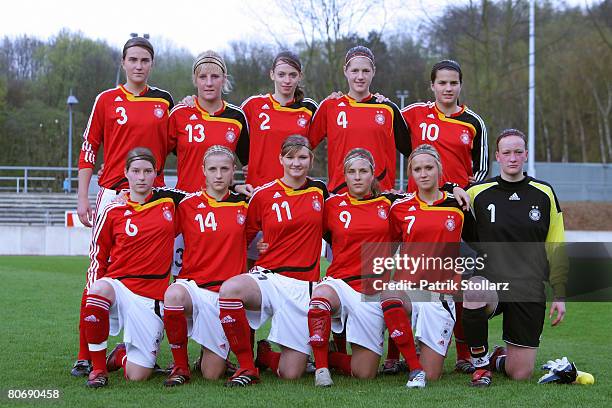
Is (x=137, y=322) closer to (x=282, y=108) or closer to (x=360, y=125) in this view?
(x=282, y=108)

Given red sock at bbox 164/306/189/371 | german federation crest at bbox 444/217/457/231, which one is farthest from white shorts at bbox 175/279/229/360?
german federation crest at bbox 444/217/457/231

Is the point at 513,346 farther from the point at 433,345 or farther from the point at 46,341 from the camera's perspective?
the point at 46,341

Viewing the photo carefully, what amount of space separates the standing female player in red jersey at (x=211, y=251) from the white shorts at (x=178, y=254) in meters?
0.19

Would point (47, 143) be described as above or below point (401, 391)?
above

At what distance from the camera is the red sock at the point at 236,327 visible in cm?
512

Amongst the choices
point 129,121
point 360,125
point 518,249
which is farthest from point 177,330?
point 518,249

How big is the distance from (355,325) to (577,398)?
1458 mm

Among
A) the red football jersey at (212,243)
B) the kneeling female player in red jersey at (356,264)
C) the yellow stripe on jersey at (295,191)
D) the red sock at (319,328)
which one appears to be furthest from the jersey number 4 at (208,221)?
the red sock at (319,328)

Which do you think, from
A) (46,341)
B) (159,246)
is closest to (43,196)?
(46,341)

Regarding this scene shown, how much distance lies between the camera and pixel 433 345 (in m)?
5.32

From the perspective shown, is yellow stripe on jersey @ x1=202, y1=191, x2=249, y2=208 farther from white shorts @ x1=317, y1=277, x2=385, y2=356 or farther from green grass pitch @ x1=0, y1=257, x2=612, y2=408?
green grass pitch @ x1=0, y1=257, x2=612, y2=408

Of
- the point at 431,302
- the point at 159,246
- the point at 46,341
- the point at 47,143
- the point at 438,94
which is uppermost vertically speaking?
the point at 47,143

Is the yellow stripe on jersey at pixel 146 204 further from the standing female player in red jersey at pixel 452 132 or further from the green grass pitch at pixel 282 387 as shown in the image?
the standing female player in red jersey at pixel 452 132

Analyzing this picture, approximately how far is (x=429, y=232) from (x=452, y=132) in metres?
0.92
